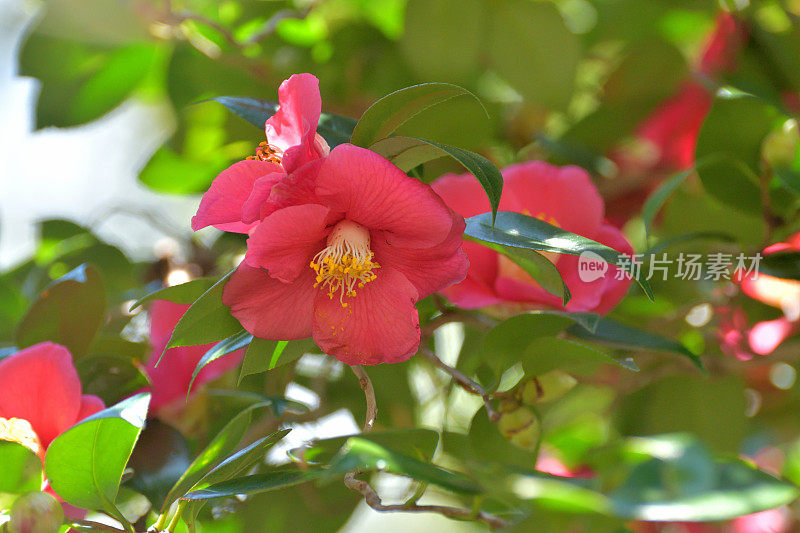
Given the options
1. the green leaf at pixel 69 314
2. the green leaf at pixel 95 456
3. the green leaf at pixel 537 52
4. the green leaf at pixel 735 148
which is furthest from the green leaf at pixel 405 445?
the green leaf at pixel 537 52

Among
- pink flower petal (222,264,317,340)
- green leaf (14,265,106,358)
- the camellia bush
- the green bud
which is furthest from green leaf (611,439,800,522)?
green leaf (14,265,106,358)

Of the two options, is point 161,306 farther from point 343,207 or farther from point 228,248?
point 343,207

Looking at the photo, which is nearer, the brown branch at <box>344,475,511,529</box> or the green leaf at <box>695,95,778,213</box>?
the brown branch at <box>344,475,511,529</box>

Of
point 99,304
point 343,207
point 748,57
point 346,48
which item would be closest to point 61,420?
point 99,304

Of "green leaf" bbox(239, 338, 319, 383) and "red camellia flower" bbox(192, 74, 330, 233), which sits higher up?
"red camellia flower" bbox(192, 74, 330, 233)

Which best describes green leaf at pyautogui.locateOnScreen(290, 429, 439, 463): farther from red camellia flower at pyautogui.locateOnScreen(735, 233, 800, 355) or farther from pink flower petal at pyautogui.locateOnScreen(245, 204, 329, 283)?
red camellia flower at pyautogui.locateOnScreen(735, 233, 800, 355)

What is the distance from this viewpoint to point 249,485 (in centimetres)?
44

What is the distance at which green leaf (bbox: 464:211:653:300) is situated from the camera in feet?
1.37

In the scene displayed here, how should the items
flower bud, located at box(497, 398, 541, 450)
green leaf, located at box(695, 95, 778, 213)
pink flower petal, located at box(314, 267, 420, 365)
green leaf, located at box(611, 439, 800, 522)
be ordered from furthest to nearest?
green leaf, located at box(695, 95, 778, 213), flower bud, located at box(497, 398, 541, 450), pink flower petal, located at box(314, 267, 420, 365), green leaf, located at box(611, 439, 800, 522)

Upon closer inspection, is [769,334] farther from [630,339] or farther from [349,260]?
[349,260]

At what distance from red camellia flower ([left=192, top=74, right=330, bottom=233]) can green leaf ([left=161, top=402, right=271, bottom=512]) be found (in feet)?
0.49

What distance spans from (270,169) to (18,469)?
26cm

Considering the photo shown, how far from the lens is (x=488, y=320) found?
589mm

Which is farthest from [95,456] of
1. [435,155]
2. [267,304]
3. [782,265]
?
[782,265]
